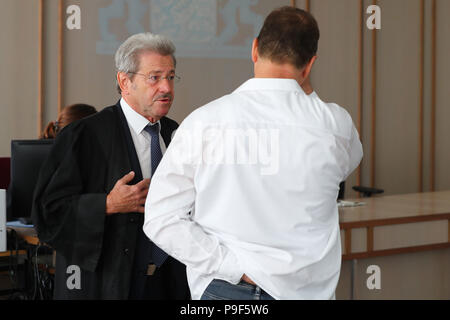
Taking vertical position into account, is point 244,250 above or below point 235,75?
below

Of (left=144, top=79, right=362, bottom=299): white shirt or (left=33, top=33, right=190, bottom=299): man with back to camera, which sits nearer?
(left=144, top=79, right=362, bottom=299): white shirt

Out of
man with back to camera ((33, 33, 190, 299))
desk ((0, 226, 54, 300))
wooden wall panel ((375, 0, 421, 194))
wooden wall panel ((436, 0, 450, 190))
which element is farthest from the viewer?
wooden wall panel ((436, 0, 450, 190))

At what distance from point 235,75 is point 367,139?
1.88m

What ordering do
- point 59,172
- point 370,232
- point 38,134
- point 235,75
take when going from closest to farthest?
point 59,172
point 370,232
point 38,134
point 235,75

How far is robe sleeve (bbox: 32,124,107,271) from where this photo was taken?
1827 mm

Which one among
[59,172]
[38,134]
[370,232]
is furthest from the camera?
[38,134]

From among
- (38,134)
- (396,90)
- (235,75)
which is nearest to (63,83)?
(38,134)

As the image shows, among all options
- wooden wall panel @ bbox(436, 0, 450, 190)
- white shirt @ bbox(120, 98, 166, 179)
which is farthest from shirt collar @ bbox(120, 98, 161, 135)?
wooden wall panel @ bbox(436, 0, 450, 190)

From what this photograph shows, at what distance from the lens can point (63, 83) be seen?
5.09 meters

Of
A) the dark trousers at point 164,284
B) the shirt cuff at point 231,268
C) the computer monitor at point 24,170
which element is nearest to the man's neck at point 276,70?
the shirt cuff at point 231,268

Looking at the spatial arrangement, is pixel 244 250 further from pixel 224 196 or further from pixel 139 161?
pixel 139 161

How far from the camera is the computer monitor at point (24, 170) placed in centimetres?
320

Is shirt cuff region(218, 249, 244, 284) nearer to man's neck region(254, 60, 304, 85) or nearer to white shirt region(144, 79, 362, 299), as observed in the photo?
white shirt region(144, 79, 362, 299)

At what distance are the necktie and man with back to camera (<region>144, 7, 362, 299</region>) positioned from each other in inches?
16.2
